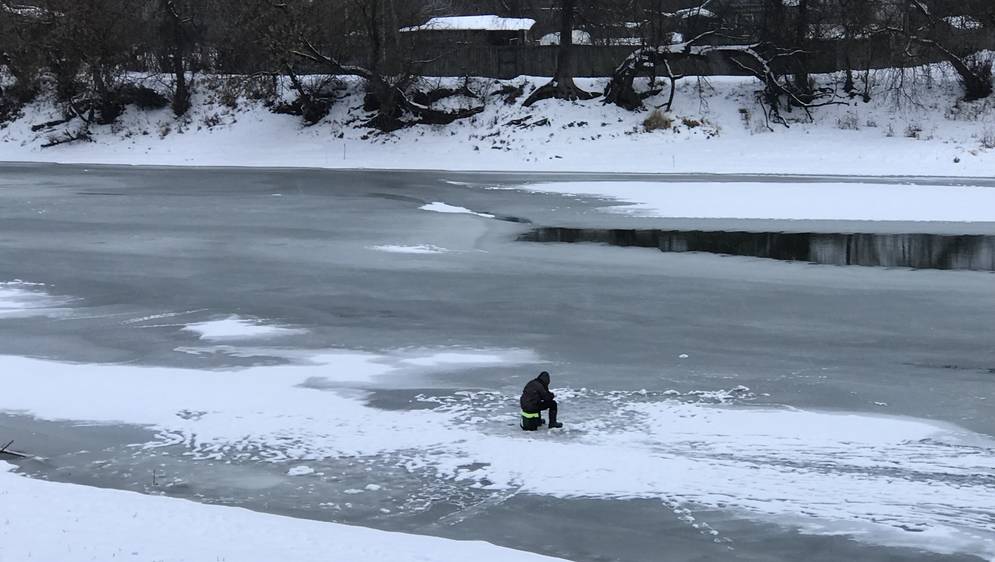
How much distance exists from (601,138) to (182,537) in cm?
3886

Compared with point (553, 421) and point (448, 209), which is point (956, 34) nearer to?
point (448, 209)

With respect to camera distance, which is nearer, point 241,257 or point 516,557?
point 516,557

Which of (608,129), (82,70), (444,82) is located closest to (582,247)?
(608,129)

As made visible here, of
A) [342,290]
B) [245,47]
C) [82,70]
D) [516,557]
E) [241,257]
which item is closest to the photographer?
[516,557]

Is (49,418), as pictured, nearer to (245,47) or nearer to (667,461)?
(667,461)

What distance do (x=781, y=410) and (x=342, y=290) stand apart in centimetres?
879

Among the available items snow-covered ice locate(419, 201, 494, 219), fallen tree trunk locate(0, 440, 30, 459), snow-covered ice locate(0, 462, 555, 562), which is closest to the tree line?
snow-covered ice locate(419, 201, 494, 219)

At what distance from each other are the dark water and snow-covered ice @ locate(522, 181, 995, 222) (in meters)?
2.89

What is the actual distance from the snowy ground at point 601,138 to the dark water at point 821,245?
48.4ft

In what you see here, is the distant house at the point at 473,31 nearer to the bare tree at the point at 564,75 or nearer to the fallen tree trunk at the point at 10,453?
the bare tree at the point at 564,75

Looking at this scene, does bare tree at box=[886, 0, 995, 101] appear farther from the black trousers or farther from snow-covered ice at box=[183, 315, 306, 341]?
the black trousers

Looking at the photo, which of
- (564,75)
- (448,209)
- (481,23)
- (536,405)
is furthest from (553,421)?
(481,23)

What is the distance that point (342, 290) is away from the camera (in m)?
18.4

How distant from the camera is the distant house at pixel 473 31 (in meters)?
51.1
